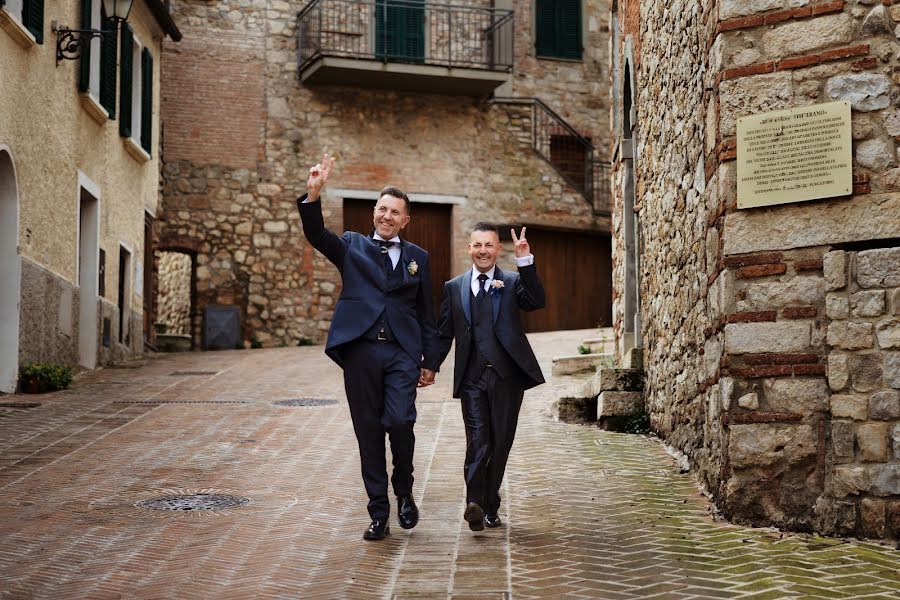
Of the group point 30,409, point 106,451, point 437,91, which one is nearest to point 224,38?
point 437,91

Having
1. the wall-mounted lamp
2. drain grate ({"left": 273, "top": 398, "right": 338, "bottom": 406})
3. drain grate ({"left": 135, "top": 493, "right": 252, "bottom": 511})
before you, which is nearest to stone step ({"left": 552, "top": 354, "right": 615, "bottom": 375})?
drain grate ({"left": 273, "top": 398, "right": 338, "bottom": 406})

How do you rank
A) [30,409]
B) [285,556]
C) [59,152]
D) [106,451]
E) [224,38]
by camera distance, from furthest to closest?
[224,38] → [59,152] → [30,409] → [106,451] → [285,556]

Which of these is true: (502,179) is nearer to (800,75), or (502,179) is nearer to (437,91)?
(437,91)

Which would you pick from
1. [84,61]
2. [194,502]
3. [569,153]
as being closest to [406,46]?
[569,153]

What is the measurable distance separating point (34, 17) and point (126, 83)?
4.91 metres

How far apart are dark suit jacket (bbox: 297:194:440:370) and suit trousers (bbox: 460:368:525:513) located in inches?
10.3

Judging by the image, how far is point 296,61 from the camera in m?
23.8

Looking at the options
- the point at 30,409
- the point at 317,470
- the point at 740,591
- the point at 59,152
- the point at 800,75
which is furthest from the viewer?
the point at 59,152

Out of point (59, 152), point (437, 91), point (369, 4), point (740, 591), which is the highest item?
point (369, 4)

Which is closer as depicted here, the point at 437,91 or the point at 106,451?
the point at 106,451

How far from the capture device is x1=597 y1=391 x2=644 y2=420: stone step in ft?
36.4

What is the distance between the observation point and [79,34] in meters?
15.5

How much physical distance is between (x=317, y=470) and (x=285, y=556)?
8.96 ft

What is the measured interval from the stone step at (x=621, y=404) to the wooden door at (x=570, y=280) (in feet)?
44.0
